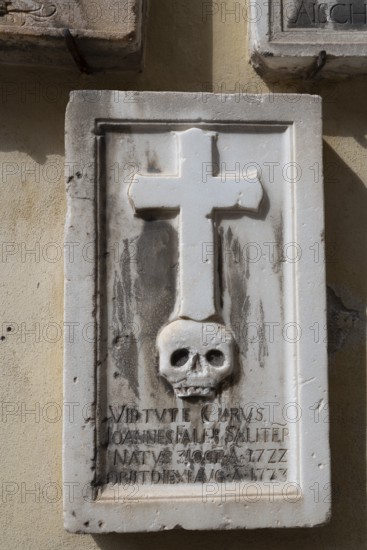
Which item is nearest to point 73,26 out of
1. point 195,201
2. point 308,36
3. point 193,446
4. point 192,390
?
point 195,201

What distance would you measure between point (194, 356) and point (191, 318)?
0.15 m

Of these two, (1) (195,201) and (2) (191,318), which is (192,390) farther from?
(1) (195,201)

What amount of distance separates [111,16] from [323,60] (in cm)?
94

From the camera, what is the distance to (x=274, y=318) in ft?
8.67

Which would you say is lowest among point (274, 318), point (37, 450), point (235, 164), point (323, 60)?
point (37, 450)

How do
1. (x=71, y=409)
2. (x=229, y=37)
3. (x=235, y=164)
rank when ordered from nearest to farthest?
(x=71, y=409) → (x=235, y=164) → (x=229, y=37)

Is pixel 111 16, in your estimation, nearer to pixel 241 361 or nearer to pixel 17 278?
pixel 17 278

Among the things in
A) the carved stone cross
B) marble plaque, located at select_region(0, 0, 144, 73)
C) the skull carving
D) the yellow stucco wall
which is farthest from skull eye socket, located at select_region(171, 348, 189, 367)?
marble plaque, located at select_region(0, 0, 144, 73)

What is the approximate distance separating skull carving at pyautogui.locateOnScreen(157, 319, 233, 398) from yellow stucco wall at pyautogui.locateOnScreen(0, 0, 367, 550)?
535 millimetres

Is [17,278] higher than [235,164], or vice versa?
[235,164]

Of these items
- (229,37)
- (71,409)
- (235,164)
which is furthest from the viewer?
(229,37)

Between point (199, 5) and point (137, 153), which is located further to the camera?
point (199, 5)

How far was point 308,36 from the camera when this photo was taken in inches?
111

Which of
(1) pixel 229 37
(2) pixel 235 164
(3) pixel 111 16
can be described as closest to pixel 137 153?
(2) pixel 235 164
